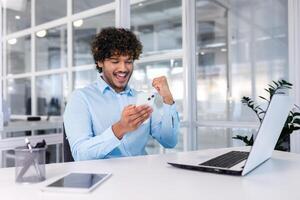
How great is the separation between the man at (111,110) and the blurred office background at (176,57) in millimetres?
924

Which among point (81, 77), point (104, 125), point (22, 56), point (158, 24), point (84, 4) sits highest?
point (158, 24)

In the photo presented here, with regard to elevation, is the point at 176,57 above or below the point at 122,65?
above

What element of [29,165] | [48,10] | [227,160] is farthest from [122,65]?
[48,10]

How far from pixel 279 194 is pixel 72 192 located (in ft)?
1.68

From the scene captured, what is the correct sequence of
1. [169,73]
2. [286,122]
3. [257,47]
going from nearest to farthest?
1. [286,122]
2. [257,47]
3. [169,73]

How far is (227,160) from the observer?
1206mm

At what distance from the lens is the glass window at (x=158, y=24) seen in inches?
144

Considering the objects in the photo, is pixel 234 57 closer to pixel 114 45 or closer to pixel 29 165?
pixel 114 45

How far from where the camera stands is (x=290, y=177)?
1008 millimetres

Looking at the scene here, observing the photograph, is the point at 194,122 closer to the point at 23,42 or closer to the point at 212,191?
the point at 23,42

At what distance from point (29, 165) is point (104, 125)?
2.36 ft

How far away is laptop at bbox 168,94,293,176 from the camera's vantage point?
98 centimetres

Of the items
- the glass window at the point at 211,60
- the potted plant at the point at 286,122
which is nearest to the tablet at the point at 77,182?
the potted plant at the point at 286,122

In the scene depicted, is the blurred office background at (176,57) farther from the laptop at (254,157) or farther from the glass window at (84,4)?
the laptop at (254,157)
